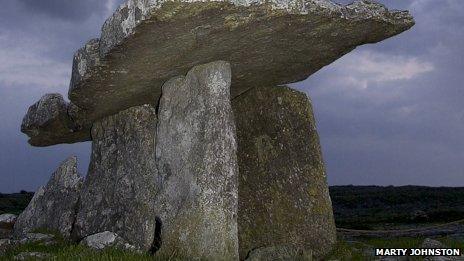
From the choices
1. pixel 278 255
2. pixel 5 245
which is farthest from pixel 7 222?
pixel 278 255

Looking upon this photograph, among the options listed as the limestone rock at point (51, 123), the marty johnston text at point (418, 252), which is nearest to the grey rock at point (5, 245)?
the limestone rock at point (51, 123)

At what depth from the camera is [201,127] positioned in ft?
25.1

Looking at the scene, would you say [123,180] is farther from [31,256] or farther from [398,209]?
[398,209]

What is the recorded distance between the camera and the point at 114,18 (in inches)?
250

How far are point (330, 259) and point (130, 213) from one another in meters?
2.95

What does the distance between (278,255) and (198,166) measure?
154cm

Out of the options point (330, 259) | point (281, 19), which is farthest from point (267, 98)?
point (281, 19)

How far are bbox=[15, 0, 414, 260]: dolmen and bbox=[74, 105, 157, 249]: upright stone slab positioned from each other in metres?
0.02

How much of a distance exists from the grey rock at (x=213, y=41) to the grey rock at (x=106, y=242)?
1.89 metres

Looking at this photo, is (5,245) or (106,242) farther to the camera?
(5,245)

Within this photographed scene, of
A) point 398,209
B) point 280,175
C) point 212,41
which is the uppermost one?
point 212,41

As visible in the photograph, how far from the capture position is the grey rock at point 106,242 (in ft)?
24.6

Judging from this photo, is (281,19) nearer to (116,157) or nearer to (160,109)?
(160,109)

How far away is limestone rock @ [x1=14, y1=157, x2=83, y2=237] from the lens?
10.1 meters
